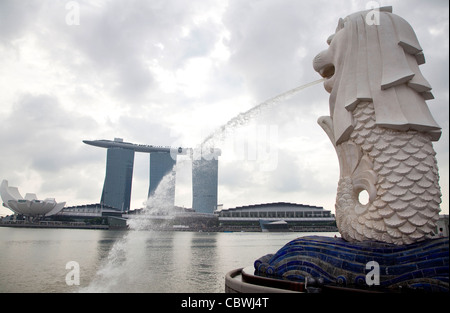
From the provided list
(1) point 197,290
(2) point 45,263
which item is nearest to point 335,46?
(1) point 197,290

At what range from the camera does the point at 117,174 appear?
Answer: 111438 millimetres

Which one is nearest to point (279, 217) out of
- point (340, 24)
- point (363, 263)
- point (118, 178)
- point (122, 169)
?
point (118, 178)

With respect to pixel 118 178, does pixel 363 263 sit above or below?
below

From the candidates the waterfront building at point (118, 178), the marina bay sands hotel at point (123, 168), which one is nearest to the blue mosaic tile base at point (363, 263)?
the marina bay sands hotel at point (123, 168)

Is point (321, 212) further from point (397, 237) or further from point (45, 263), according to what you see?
point (397, 237)

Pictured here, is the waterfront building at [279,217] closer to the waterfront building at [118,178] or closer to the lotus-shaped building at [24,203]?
the lotus-shaped building at [24,203]

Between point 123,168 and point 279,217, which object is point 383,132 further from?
point 123,168

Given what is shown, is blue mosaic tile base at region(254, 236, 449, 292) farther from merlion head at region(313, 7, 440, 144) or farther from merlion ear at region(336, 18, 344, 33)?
merlion ear at region(336, 18, 344, 33)

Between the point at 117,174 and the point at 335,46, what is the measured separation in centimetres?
10950

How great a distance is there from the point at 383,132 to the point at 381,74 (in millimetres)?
1463

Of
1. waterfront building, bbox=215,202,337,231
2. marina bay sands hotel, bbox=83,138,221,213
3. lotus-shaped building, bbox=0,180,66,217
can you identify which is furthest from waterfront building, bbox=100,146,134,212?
waterfront building, bbox=215,202,337,231

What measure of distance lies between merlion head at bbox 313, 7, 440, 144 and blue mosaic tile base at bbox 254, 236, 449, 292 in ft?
8.63

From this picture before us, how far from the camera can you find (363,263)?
7.12 meters
